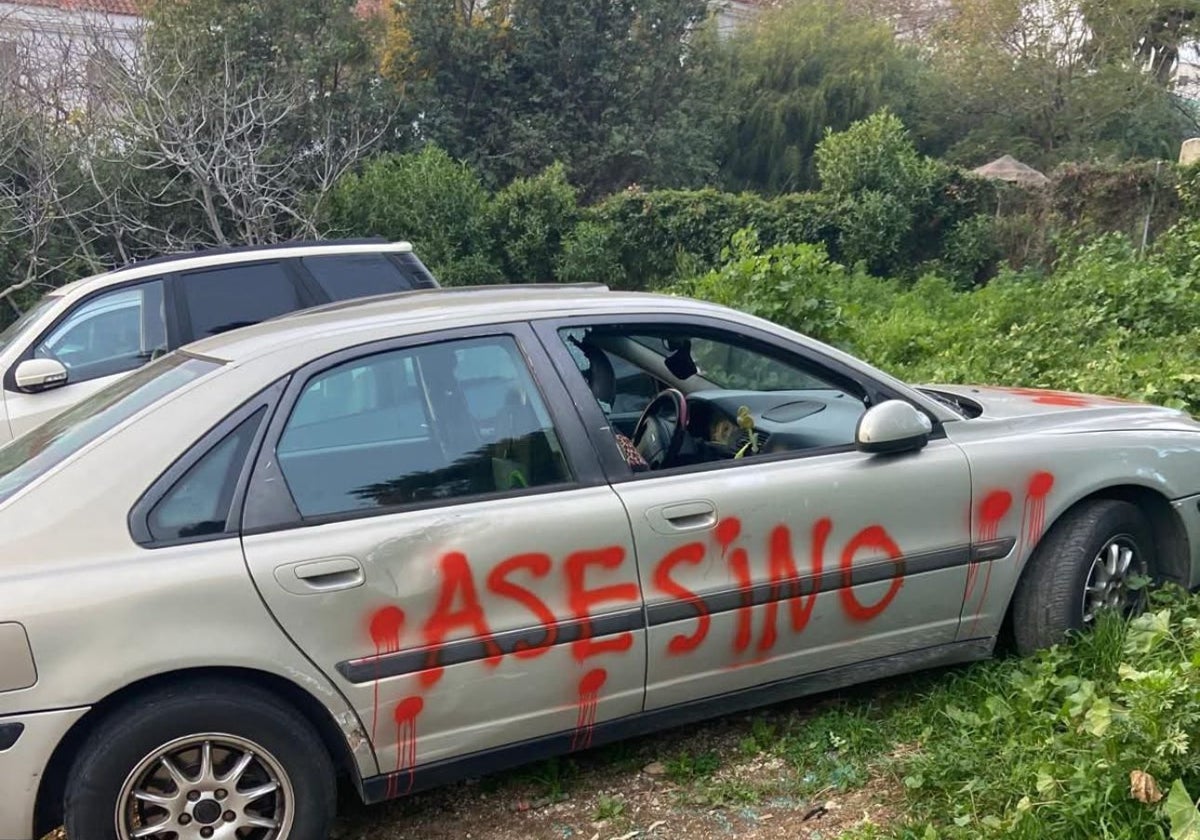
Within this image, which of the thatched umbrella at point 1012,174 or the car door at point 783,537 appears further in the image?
the thatched umbrella at point 1012,174

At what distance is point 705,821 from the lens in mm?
3195

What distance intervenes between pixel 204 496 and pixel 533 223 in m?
12.2

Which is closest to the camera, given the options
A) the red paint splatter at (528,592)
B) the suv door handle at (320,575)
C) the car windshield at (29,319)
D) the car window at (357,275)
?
the suv door handle at (320,575)

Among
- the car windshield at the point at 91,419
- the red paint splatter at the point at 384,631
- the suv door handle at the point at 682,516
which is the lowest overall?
the red paint splatter at the point at 384,631

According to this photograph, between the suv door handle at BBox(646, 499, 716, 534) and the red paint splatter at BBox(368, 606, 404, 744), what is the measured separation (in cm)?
80

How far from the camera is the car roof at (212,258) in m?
6.40

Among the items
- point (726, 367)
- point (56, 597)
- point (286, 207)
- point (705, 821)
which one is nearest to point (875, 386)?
point (726, 367)

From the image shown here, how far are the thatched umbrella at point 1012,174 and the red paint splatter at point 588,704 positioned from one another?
41.6ft

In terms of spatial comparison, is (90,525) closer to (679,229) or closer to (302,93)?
(679,229)

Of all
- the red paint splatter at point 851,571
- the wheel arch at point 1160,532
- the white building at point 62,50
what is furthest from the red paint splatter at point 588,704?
the white building at point 62,50

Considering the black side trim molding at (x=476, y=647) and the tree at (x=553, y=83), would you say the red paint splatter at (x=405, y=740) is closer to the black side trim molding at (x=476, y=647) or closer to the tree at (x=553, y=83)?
the black side trim molding at (x=476, y=647)

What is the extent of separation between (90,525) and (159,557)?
193 mm

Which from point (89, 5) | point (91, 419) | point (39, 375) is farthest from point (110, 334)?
point (89, 5)

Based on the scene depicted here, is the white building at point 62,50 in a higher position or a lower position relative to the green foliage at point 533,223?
higher
